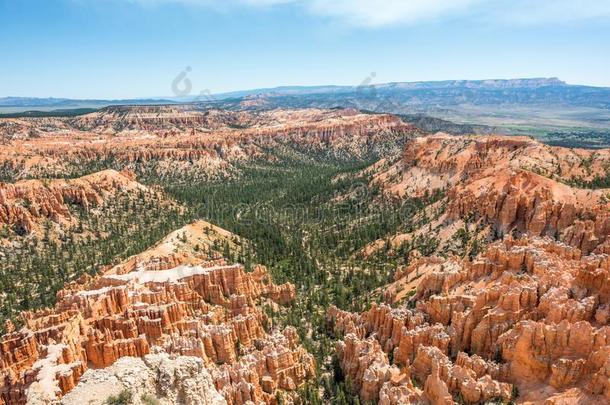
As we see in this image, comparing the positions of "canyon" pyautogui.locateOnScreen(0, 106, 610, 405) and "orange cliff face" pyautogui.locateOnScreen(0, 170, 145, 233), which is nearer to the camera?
"canyon" pyautogui.locateOnScreen(0, 106, 610, 405)

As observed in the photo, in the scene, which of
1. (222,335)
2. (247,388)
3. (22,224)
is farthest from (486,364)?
(22,224)

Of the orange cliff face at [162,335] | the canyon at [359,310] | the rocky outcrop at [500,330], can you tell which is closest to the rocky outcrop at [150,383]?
the canyon at [359,310]

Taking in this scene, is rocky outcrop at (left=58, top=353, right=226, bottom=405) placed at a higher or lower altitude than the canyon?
higher

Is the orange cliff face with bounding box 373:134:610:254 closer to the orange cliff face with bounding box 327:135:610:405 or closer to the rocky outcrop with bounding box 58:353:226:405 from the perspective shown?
the orange cliff face with bounding box 327:135:610:405

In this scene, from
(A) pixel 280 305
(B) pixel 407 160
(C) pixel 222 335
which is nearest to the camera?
(C) pixel 222 335

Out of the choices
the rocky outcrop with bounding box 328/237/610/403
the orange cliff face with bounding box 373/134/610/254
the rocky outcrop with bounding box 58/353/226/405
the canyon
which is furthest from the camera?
the orange cliff face with bounding box 373/134/610/254

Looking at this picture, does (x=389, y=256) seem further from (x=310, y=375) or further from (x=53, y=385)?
(x=53, y=385)

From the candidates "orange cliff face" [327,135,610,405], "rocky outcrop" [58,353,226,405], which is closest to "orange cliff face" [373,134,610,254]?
"orange cliff face" [327,135,610,405]

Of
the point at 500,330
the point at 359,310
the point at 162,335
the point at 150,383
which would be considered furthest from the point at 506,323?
the point at 162,335
